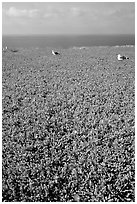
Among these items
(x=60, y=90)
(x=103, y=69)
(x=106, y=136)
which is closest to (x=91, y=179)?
(x=106, y=136)

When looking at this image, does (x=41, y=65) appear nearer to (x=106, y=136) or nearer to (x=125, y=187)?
(x=106, y=136)

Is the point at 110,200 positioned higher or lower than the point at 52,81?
lower

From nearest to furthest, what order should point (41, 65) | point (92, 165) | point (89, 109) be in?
point (92, 165)
point (89, 109)
point (41, 65)

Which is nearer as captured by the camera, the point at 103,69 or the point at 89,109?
the point at 89,109

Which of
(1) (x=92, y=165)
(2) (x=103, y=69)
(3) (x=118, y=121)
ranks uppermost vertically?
(2) (x=103, y=69)

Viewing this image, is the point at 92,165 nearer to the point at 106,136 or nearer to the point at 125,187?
the point at 125,187

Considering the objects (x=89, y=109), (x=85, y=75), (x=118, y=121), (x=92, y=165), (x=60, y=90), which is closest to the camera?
(x=92, y=165)
